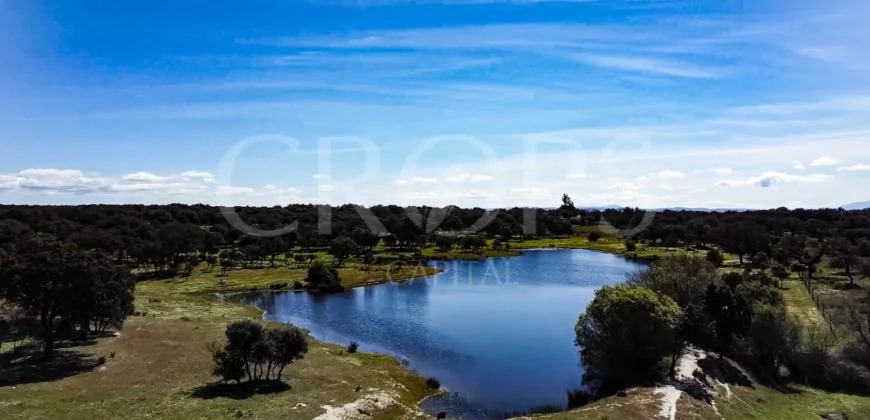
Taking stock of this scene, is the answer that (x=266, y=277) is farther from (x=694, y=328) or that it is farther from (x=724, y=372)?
(x=724, y=372)

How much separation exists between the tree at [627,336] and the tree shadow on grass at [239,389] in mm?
31991

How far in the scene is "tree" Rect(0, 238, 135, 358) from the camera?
2092 inches

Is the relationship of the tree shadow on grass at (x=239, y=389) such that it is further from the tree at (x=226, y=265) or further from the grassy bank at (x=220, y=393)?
the tree at (x=226, y=265)

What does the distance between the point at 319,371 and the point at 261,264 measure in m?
103

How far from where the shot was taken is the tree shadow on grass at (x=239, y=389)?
44781 mm

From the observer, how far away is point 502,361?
6550 centimetres

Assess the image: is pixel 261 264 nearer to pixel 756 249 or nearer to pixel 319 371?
pixel 319 371

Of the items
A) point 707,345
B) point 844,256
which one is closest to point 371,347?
point 707,345

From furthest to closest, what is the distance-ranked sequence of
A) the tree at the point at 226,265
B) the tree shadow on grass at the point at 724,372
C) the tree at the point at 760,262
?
the tree at the point at 226,265, the tree at the point at 760,262, the tree shadow on grass at the point at 724,372

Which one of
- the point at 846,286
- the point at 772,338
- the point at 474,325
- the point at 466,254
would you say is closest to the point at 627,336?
the point at 772,338

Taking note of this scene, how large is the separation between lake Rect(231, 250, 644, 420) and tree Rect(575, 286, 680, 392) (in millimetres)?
3882

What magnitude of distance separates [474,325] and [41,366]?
184 feet

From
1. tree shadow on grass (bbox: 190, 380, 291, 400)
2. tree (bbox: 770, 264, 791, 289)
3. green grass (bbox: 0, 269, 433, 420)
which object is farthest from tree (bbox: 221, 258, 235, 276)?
tree (bbox: 770, 264, 791, 289)

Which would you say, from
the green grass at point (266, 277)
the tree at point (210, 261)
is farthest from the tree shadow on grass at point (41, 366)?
the tree at point (210, 261)
